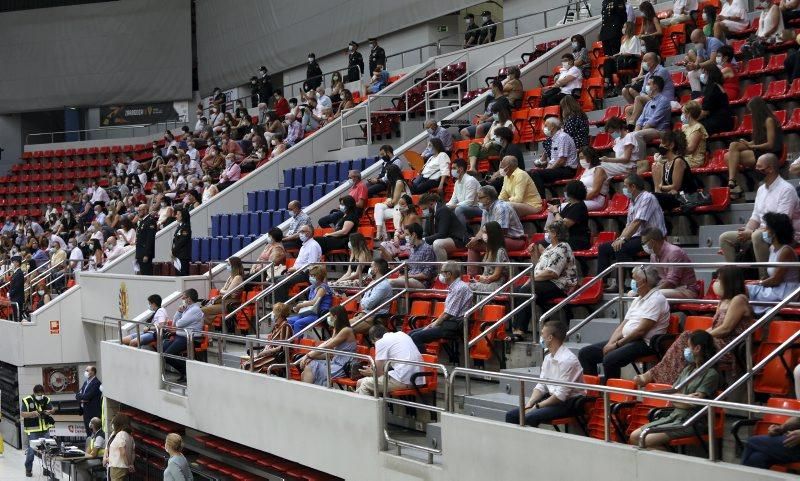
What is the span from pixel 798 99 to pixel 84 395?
1137 centimetres

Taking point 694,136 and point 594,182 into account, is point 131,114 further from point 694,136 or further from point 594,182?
point 694,136

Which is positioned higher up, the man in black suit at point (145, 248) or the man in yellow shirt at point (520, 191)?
the man in yellow shirt at point (520, 191)

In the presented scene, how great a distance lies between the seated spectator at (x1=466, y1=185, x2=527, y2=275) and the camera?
1096 cm

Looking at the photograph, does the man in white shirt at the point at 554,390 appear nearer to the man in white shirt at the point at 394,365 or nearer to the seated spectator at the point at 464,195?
the man in white shirt at the point at 394,365

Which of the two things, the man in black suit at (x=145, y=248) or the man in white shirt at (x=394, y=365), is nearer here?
the man in white shirt at (x=394, y=365)

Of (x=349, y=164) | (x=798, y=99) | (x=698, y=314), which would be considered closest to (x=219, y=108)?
(x=349, y=164)

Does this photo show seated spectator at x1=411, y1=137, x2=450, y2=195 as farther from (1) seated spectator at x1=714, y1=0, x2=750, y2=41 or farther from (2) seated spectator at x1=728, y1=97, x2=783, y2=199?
(2) seated spectator at x1=728, y1=97, x2=783, y2=199

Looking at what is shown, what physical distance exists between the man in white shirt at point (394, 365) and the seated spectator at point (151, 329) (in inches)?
214

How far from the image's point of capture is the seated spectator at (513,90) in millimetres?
15508

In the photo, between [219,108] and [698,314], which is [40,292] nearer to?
[219,108]

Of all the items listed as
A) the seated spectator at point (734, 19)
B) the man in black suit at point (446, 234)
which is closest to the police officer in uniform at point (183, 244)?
the man in black suit at point (446, 234)

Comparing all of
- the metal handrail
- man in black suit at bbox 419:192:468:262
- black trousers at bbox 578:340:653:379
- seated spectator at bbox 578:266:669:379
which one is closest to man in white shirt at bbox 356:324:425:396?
the metal handrail

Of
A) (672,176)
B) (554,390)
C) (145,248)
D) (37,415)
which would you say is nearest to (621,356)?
(554,390)

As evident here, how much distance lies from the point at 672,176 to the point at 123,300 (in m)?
10.2
